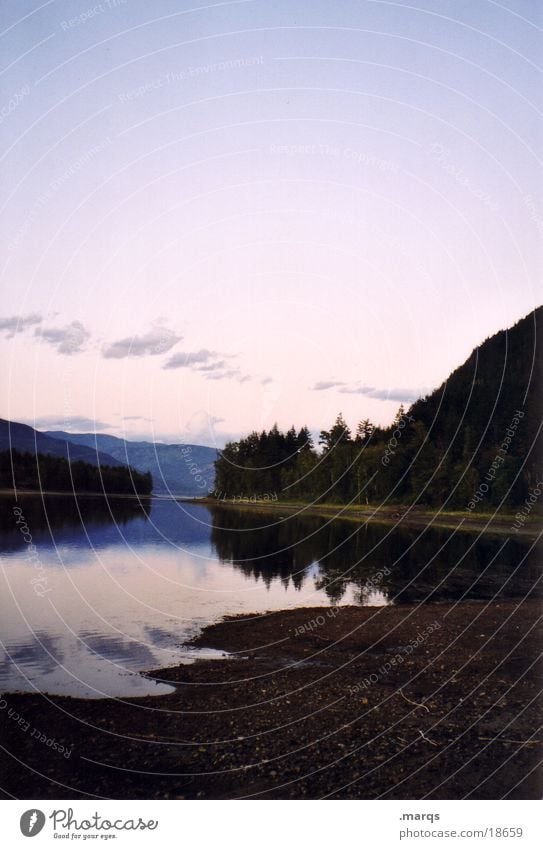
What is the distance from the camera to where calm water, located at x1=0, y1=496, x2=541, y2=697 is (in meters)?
18.6

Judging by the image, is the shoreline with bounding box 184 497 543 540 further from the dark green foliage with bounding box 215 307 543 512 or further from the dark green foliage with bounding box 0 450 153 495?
the dark green foliage with bounding box 0 450 153 495

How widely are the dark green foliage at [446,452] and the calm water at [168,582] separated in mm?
22171

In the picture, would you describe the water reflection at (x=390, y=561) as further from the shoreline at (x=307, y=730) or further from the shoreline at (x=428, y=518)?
the shoreline at (x=307, y=730)

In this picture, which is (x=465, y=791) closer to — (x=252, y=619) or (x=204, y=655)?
(x=204, y=655)

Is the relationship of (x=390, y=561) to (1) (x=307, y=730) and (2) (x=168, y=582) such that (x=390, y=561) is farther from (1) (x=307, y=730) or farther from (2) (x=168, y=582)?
(1) (x=307, y=730)

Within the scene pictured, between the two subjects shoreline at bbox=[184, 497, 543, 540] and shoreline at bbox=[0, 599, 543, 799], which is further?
shoreline at bbox=[184, 497, 543, 540]

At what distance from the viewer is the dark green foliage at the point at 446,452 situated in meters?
84.7

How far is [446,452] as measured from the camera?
9419cm

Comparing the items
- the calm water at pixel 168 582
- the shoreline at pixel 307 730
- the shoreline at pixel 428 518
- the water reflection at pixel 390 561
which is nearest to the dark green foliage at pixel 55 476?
the shoreline at pixel 428 518

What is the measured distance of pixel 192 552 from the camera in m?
50.1

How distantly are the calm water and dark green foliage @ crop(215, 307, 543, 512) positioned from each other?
2217 cm

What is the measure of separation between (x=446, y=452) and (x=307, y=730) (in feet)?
282

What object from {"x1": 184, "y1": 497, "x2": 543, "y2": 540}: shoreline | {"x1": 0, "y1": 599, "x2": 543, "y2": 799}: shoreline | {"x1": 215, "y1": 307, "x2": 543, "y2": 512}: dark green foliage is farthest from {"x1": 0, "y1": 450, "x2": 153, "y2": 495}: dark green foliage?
{"x1": 0, "y1": 599, "x2": 543, "y2": 799}: shoreline

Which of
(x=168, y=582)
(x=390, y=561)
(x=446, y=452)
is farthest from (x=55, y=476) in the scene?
(x=168, y=582)
